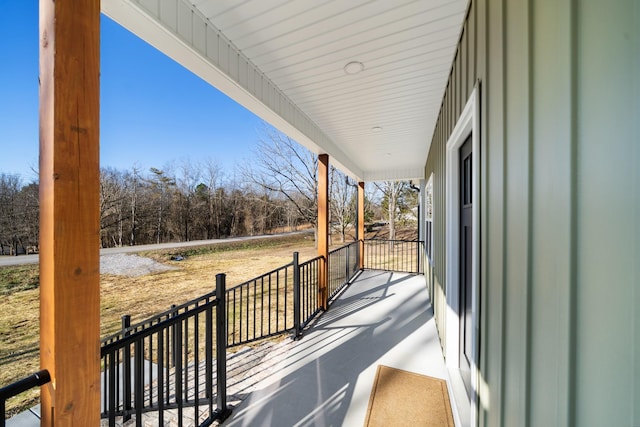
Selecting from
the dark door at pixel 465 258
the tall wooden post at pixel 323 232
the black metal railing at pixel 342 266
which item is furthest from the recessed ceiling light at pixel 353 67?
the black metal railing at pixel 342 266

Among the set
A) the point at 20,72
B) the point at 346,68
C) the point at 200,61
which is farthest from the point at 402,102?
the point at 20,72

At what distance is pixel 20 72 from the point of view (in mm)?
4168

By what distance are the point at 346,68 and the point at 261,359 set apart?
2981mm

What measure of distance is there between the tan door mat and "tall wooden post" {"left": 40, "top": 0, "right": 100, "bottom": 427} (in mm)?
1779

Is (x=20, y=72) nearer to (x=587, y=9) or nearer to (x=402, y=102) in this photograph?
(x=402, y=102)

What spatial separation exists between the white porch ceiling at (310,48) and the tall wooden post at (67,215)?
2.04ft

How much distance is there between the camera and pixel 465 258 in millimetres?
2182

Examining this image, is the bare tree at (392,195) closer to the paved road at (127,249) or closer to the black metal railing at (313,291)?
the paved road at (127,249)

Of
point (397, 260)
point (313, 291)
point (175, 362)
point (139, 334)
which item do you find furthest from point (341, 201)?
point (139, 334)

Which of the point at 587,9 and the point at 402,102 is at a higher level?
the point at 402,102

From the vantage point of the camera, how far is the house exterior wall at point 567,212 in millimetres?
401

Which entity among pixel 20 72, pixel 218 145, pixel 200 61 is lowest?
pixel 200 61

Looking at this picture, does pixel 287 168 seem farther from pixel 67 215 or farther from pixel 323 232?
pixel 67 215

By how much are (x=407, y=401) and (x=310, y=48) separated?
2.89m
